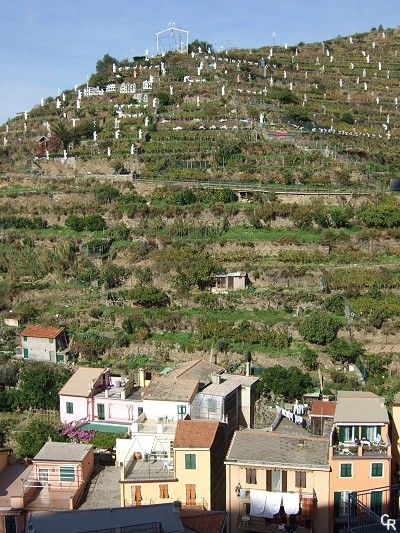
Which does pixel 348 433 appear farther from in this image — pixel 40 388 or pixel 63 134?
pixel 63 134

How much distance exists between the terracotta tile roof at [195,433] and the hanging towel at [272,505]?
1.80 meters

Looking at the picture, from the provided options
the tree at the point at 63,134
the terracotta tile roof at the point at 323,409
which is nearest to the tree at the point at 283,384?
the terracotta tile roof at the point at 323,409

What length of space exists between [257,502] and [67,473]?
4.61 meters

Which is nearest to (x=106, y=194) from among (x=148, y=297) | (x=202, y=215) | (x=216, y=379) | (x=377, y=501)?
(x=202, y=215)

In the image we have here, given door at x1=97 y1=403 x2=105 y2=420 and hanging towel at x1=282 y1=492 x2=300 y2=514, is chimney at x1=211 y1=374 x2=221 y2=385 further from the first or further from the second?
hanging towel at x1=282 y1=492 x2=300 y2=514

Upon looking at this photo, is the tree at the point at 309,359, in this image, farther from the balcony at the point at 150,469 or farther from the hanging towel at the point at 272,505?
the hanging towel at the point at 272,505

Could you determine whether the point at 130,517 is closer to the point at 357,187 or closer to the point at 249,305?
the point at 249,305

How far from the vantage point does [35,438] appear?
21.2 m

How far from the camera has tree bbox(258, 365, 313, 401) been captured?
77.2 ft

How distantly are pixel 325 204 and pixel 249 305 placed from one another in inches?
317

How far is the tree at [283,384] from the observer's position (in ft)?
77.2

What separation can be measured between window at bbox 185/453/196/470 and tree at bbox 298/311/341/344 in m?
10.2

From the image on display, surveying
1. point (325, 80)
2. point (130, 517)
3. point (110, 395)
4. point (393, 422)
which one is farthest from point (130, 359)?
point (325, 80)

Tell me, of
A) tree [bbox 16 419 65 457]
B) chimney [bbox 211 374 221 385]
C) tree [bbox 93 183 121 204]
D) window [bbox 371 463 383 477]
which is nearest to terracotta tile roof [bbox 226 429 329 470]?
window [bbox 371 463 383 477]
